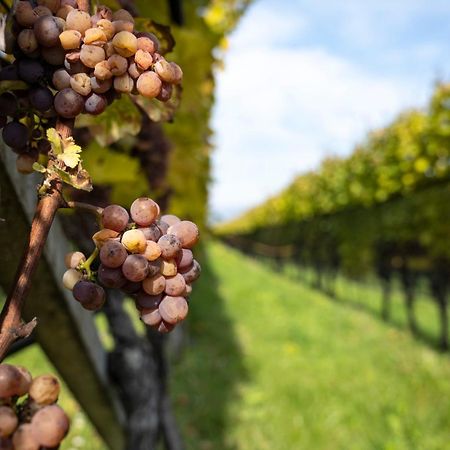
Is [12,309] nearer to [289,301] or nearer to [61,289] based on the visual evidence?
[61,289]

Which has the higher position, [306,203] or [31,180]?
[31,180]

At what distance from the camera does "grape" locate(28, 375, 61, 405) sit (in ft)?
1.41

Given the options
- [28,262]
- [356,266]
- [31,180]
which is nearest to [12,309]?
[28,262]

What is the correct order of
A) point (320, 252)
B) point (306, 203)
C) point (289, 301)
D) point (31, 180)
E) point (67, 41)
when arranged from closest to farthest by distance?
point (67, 41) < point (31, 180) < point (289, 301) < point (320, 252) < point (306, 203)

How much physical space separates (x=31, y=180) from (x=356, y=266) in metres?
14.2

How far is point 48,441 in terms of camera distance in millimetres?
415

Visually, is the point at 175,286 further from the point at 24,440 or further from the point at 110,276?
the point at 24,440

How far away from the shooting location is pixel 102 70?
552 mm

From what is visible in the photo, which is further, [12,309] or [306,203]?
[306,203]

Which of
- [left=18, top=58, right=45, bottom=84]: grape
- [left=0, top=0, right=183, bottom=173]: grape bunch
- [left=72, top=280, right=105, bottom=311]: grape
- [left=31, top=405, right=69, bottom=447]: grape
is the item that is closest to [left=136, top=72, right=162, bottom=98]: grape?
[left=0, top=0, right=183, bottom=173]: grape bunch

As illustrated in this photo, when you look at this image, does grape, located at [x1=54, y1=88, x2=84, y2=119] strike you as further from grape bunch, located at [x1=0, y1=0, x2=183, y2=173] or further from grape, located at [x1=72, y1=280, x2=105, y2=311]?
grape, located at [x1=72, y1=280, x2=105, y2=311]

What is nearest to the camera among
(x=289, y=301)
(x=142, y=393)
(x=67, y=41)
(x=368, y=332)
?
(x=67, y=41)

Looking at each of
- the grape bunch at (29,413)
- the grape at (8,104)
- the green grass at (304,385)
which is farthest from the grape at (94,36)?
the green grass at (304,385)

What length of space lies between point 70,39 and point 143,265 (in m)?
0.24
